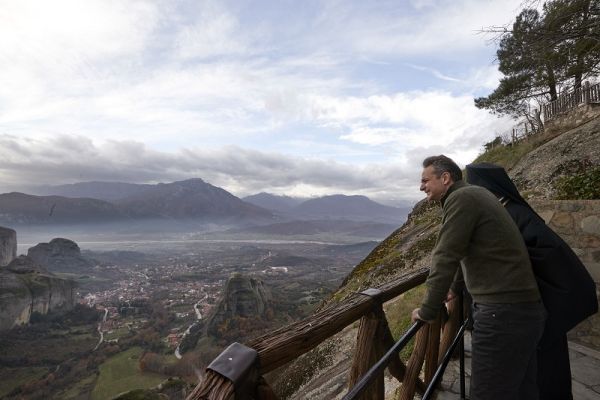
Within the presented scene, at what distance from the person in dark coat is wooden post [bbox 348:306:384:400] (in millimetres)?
1420

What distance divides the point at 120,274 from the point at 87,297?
55.6 m

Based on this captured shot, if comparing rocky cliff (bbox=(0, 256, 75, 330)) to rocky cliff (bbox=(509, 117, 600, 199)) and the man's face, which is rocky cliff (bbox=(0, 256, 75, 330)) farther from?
the man's face

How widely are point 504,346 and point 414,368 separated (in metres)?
1.09

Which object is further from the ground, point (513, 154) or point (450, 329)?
point (513, 154)

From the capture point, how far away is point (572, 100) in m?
15.8

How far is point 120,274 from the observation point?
604 feet

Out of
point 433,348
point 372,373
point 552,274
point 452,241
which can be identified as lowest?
point 433,348

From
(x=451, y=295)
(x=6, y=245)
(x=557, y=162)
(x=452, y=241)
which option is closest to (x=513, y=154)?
→ (x=557, y=162)

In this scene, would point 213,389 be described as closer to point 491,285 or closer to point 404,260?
point 491,285

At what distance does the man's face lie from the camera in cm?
272

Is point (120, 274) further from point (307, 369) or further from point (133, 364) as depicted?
point (307, 369)

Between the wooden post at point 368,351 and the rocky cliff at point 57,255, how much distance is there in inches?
9210

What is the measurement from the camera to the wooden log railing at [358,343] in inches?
58.4

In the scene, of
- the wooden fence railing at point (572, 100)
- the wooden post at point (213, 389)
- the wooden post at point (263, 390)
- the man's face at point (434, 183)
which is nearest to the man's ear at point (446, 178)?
the man's face at point (434, 183)
